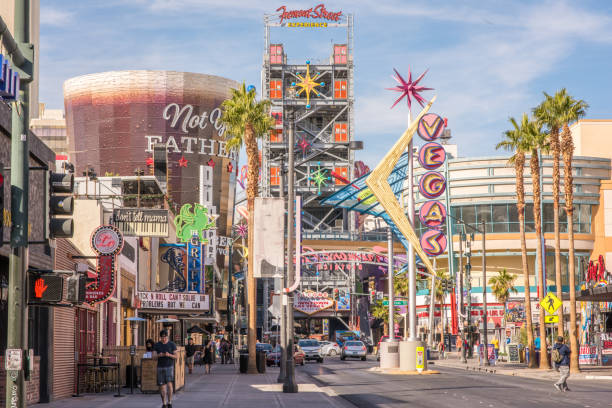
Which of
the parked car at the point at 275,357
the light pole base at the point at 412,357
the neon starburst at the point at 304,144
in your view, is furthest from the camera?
the neon starburst at the point at 304,144

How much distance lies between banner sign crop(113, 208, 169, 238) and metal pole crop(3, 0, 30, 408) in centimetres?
2331

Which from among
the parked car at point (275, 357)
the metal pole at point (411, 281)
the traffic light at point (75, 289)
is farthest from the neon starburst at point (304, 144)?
the traffic light at point (75, 289)

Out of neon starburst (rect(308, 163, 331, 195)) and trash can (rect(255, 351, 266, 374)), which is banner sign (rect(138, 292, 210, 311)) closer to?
trash can (rect(255, 351, 266, 374))

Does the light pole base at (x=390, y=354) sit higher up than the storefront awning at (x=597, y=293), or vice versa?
the storefront awning at (x=597, y=293)

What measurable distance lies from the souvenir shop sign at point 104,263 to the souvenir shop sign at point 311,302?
75159 mm

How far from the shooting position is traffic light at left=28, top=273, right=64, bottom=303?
40.5 ft

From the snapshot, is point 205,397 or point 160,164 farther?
point 160,164

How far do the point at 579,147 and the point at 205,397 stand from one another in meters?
98.1

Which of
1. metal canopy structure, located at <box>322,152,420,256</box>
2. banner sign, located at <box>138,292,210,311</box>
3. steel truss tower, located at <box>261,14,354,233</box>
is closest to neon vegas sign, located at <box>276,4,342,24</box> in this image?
steel truss tower, located at <box>261,14,354,233</box>

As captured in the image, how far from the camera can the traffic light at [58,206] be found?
40.0ft

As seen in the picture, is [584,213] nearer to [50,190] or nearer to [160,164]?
[160,164]

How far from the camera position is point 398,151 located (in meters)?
42.6

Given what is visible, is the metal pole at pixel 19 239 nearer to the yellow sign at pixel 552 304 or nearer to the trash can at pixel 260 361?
the yellow sign at pixel 552 304

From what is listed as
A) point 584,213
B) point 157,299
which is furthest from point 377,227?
point 157,299
